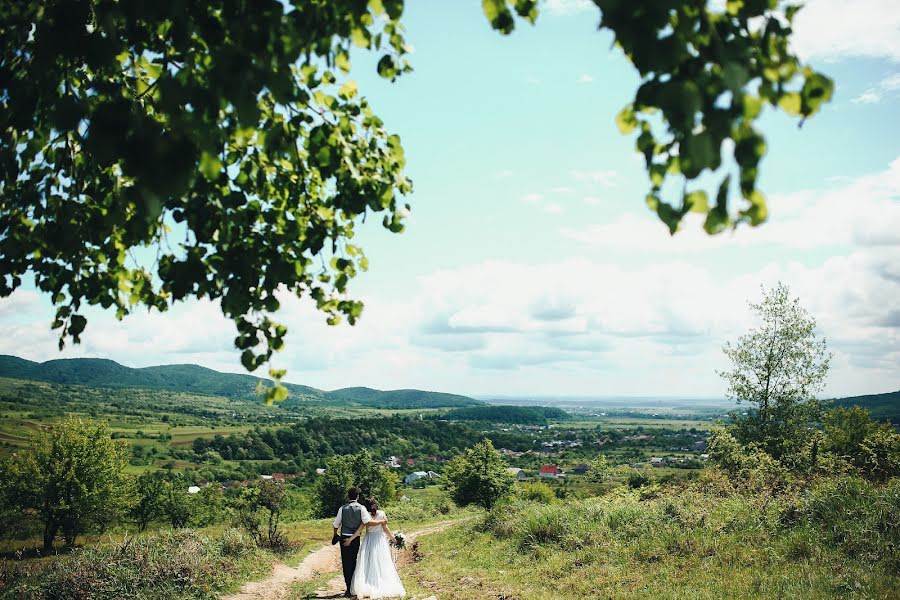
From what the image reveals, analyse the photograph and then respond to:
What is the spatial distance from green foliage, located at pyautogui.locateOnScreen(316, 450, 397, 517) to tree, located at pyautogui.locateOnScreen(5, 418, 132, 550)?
56.2ft

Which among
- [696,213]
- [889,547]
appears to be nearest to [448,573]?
[889,547]

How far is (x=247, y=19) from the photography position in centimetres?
312

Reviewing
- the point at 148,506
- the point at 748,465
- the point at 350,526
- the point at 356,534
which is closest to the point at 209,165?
the point at 356,534

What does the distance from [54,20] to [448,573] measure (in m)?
15.7

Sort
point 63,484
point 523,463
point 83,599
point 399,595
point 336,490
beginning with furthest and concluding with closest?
point 523,463
point 336,490
point 63,484
point 399,595
point 83,599

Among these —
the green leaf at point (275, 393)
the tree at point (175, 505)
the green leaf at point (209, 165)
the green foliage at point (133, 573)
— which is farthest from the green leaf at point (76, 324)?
the tree at point (175, 505)

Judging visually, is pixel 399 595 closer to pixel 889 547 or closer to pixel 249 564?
pixel 249 564

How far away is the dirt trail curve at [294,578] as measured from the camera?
46.2 ft

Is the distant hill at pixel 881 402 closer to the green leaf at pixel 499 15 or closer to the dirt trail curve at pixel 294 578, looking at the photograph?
the dirt trail curve at pixel 294 578

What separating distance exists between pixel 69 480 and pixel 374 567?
38500 mm

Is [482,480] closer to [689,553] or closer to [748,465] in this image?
[748,465]

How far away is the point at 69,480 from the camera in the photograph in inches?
1564

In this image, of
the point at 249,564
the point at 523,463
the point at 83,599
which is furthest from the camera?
the point at 523,463

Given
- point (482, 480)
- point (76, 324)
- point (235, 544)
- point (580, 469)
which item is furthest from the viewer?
point (580, 469)
